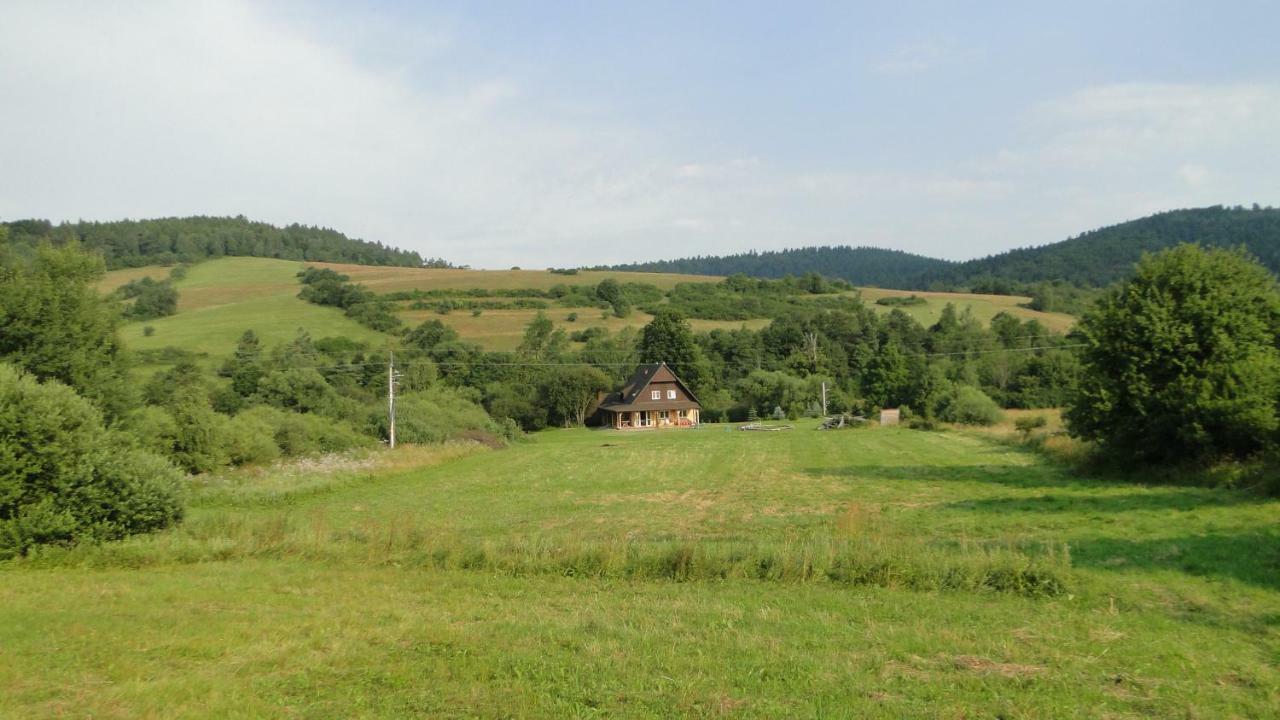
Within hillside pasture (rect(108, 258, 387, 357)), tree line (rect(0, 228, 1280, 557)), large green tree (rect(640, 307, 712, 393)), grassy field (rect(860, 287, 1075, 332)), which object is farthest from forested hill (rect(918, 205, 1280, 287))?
hillside pasture (rect(108, 258, 387, 357))

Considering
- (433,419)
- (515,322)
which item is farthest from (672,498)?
(515,322)

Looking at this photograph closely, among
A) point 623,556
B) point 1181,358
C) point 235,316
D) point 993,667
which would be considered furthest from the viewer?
point 235,316

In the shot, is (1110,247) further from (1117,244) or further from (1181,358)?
(1181,358)

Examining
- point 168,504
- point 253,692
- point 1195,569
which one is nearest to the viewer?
point 253,692

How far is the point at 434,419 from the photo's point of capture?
171 ft

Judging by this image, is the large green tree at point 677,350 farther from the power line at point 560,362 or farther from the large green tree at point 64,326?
the large green tree at point 64,326

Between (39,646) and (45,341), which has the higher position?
(45,341)

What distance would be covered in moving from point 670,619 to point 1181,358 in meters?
21.2

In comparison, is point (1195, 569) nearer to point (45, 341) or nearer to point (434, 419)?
point (45, 341)

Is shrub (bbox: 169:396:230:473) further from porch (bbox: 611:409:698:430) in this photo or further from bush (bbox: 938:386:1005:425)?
bush (bbox: 938:386:1005:425)

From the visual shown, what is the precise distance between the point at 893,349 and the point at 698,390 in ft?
69.1

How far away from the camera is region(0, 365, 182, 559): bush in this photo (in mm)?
12773

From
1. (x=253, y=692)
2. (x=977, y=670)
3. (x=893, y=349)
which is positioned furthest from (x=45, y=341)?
(x=893, y=349)

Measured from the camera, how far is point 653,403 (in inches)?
2972
